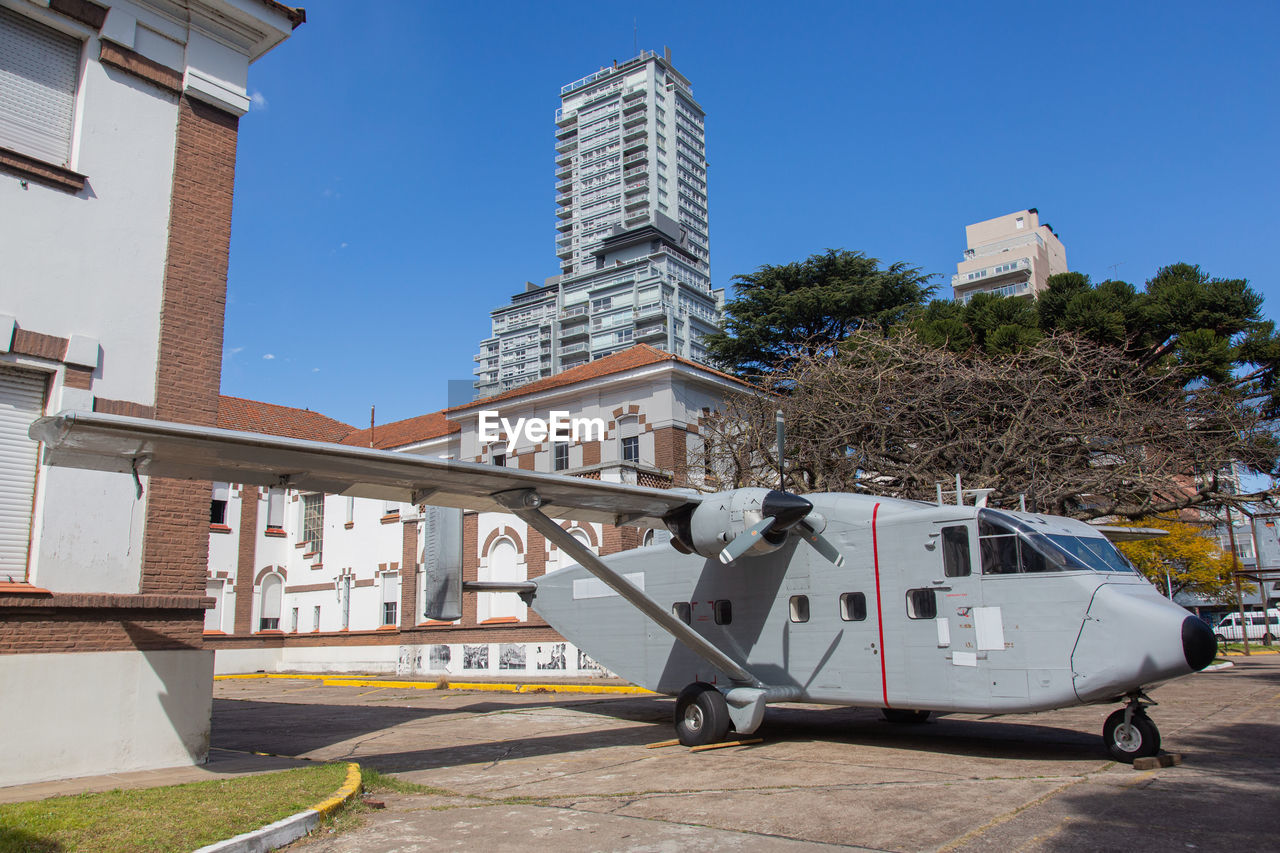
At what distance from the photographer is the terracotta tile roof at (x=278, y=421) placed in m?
39.8

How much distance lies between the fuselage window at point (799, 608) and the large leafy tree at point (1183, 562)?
3267 cm

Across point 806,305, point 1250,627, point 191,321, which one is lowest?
point 1250,627

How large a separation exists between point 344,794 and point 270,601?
114 ft

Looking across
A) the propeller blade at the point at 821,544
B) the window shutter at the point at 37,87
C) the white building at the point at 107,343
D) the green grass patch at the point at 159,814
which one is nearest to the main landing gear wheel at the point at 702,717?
the propeller blade at the point at 821,544

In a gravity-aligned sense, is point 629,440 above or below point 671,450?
above

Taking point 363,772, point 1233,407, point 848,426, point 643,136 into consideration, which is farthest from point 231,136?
point 643,136

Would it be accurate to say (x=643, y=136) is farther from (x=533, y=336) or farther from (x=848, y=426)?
(x=848, y=426)

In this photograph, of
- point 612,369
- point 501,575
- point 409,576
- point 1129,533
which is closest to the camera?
point 1129,533

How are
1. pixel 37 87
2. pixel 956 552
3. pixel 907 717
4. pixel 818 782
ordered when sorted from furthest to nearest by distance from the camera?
pixel 907 717 < pixel 37 87 < pixel 956 552 < pixel 818 782

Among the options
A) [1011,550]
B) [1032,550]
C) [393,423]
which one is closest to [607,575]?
[1011,550]

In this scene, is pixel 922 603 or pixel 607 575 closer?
pixel 922 603

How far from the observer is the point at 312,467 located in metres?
10.6

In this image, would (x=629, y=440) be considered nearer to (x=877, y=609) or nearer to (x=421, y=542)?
(x=421, y=542)

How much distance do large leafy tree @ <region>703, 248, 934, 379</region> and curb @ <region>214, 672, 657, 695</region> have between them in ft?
55.9
